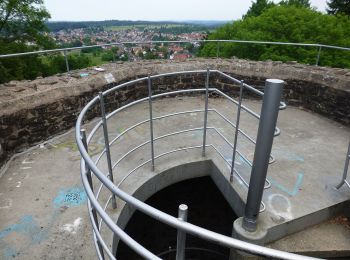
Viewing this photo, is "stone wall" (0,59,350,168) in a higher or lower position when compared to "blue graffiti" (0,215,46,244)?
higher

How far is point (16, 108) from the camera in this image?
4074 mm

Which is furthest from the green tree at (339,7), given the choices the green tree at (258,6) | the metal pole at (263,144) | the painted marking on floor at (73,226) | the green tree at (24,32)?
the painted marking on floor at (73,226)

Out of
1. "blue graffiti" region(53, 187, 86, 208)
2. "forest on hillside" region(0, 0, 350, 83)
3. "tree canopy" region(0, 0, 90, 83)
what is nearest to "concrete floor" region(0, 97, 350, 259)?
"blue graffiti" region(53, 187, 86, 208)

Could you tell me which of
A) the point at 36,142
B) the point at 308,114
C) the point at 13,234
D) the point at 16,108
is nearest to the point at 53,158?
the point at 36,142

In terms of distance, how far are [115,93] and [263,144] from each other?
383 cm

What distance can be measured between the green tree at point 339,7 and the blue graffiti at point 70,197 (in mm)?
26108

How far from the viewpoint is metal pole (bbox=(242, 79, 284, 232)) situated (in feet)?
7.24

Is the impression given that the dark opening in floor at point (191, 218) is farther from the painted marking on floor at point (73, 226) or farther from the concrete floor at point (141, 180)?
the painted marking on floor at point (73, 226)

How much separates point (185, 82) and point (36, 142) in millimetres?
3513

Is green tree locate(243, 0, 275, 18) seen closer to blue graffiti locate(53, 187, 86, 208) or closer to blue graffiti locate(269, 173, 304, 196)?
blue graffiti locate(269, 173, 304, 196)

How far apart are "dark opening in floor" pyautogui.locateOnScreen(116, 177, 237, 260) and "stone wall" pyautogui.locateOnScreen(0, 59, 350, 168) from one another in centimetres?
212

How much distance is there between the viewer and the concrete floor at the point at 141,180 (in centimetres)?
269

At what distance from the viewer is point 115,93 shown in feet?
18.2

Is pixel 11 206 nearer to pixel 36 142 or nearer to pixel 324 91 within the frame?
pixel 36 142
